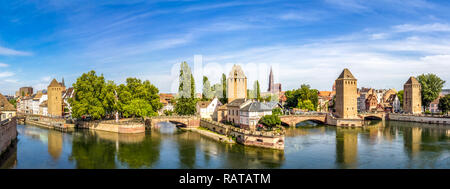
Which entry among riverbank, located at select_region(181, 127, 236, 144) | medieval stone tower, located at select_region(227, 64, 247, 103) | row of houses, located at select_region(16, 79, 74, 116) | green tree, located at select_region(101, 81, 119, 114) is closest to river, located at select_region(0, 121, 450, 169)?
riverbank, located at select_region(181, 127, 236, 144)

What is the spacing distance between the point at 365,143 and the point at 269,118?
43.8 feet

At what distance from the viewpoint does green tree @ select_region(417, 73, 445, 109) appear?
79000 mm

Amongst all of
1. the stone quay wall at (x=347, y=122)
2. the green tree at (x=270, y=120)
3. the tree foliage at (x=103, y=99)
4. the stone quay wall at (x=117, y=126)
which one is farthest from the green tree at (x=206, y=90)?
the green tree at (x=270, y=120)

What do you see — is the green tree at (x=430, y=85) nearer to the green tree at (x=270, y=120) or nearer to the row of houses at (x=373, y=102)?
the row of houses at (x=373, y=102)

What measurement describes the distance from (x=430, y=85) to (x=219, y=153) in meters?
70.9

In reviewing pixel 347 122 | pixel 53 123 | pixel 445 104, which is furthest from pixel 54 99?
pixel 445 104

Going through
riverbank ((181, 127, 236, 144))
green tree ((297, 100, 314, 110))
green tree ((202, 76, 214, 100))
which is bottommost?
riverbank ((181, 127, 236, 144))

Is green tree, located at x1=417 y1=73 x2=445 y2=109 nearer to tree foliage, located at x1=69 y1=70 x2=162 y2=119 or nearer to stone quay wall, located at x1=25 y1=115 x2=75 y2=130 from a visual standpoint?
tree foliage, located at x1=69 y1=70 x2=162 y2=119

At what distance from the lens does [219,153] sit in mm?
34188

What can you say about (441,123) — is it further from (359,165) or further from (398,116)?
(359,165)

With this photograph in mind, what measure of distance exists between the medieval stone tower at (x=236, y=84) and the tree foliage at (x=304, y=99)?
931 inches

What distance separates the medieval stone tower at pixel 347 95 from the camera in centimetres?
6594

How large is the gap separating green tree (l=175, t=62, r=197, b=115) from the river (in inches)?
579
